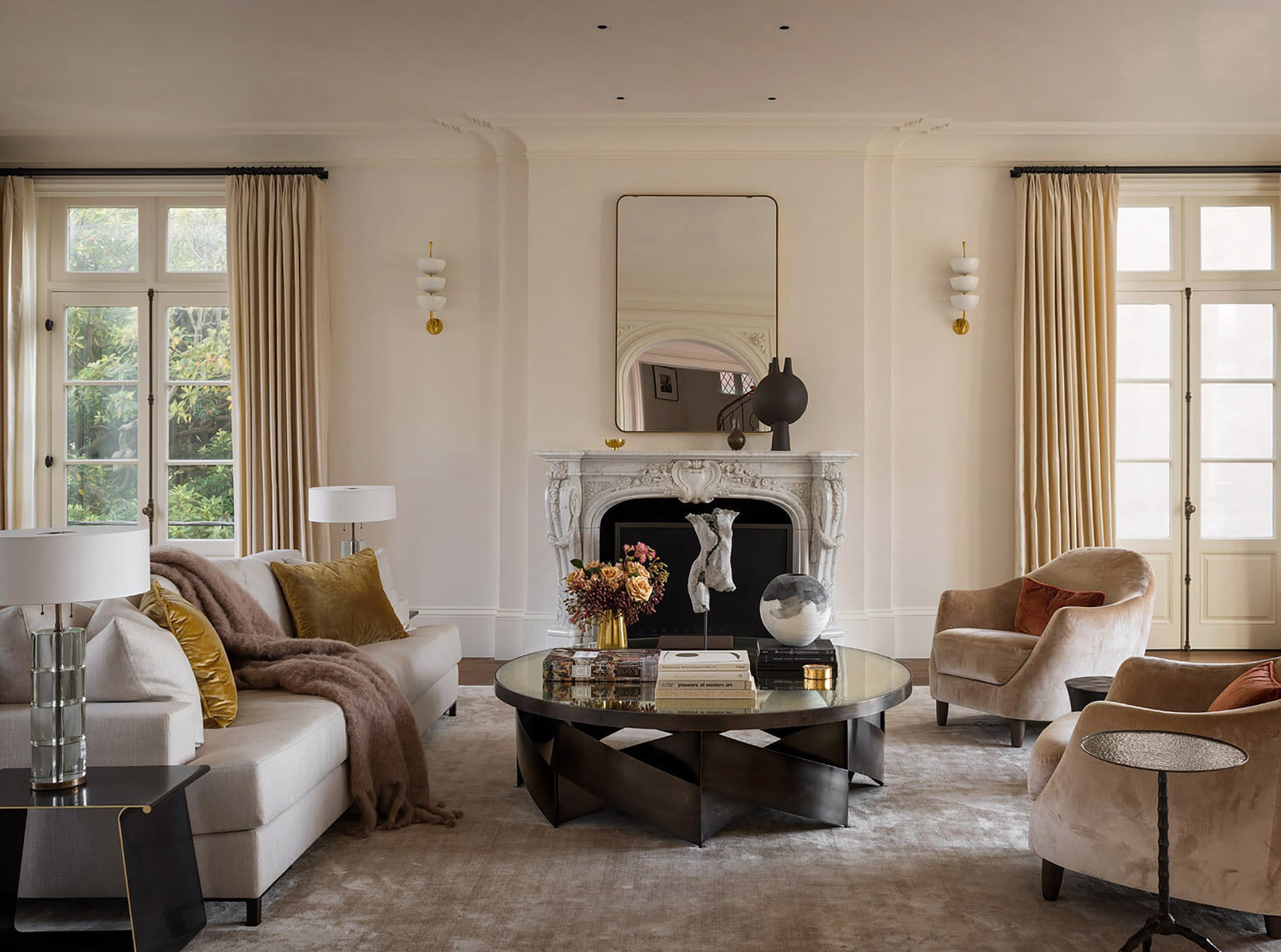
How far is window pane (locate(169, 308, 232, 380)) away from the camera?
6.43 meters

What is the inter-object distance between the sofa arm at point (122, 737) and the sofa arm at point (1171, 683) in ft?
8.74

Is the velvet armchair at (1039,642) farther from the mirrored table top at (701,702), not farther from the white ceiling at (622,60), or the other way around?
the white ceiling at (622,60)

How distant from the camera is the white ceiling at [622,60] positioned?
4.41 metres

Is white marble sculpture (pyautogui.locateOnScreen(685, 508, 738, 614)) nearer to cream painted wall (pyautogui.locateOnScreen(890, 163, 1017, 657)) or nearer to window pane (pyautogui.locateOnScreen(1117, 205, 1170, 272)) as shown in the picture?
cream painted wall (pyautogui.locateOnScreen(890, 163, 1017, 657))

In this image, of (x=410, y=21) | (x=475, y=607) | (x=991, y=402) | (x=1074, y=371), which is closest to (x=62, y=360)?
(x=475, y=607)

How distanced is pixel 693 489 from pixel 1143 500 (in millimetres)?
2936

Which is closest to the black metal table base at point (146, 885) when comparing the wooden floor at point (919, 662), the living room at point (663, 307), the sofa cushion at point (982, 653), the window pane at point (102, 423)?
the living room at point (663, 307)

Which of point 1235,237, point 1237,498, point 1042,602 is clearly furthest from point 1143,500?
point 1042,602

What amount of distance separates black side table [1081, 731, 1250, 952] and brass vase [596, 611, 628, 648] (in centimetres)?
197

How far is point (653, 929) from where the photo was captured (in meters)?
2.52

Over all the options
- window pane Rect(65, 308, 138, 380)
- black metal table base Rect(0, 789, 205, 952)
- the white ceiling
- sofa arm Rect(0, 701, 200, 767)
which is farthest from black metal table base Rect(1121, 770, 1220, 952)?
window pane Rect(65, 308, 138, 380)

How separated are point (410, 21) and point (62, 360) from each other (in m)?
3.57

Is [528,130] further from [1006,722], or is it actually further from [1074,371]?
[1006,722]

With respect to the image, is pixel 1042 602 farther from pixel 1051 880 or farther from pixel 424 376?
pixel 424 376
